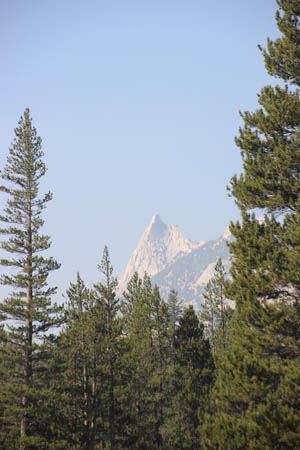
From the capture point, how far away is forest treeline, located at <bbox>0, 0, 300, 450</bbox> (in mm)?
12148

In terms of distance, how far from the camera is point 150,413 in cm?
3091

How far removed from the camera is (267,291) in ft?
41.3

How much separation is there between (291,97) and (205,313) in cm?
3639

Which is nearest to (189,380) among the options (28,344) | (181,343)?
(181,343)

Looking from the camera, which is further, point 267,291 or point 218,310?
point 218,310

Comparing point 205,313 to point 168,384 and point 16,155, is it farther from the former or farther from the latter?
point 16,155

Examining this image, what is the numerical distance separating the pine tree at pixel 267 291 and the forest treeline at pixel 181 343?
1.6 inches

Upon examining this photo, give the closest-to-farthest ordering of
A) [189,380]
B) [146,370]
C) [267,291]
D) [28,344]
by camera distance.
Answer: [267,291] → [28,344] → [189,380] → [146,370]

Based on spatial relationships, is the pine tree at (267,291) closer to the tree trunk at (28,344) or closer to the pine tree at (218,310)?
the tree trunk at (28,344)

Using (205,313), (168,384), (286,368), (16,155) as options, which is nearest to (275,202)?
(286,368)

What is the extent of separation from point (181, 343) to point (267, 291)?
53.7 feet

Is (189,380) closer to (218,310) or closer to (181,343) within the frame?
(181,343)

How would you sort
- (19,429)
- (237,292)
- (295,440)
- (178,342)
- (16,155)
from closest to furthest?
(295,440), (237,292), (19,429), (16,155), (178,342)

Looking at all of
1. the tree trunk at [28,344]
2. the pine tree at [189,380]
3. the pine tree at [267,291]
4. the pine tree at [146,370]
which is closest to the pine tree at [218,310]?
the pine tree at [146,370]
